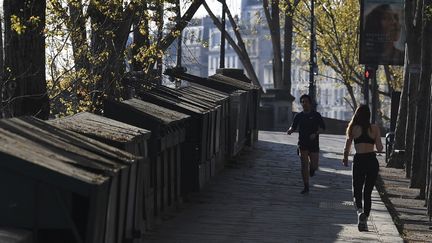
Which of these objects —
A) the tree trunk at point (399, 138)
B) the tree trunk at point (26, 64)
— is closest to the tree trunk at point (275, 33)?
the tree trunk at point (399, 138)

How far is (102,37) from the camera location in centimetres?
2275

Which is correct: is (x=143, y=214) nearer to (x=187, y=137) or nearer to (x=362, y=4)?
(x=187, y=137)

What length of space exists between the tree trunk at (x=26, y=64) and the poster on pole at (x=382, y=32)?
17114mm

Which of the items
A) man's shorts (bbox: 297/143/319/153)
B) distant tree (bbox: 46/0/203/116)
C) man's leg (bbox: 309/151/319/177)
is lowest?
man's leg (bbox: 309/151/319/177)

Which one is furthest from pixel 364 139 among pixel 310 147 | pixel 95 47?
pixel 95 47

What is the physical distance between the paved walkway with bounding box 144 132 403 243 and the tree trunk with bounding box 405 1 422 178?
5.04 feet

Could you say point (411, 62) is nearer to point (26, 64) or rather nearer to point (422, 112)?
point (422, 112)

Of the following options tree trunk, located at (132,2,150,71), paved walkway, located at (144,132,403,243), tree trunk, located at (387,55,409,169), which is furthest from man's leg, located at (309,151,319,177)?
tree trunk, located at (387,55,409,169)

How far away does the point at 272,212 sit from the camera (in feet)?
61.4

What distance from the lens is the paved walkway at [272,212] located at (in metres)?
15.6

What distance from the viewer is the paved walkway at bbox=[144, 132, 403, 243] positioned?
1557cm

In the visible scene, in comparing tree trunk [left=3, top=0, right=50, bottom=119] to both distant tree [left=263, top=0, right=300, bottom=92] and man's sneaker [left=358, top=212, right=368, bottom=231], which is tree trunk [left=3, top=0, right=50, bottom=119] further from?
distant tree [left=263, top=0, right=300, bottom=92]

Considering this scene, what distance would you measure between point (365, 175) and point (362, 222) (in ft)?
2.16

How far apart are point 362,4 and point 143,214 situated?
18.9 m
